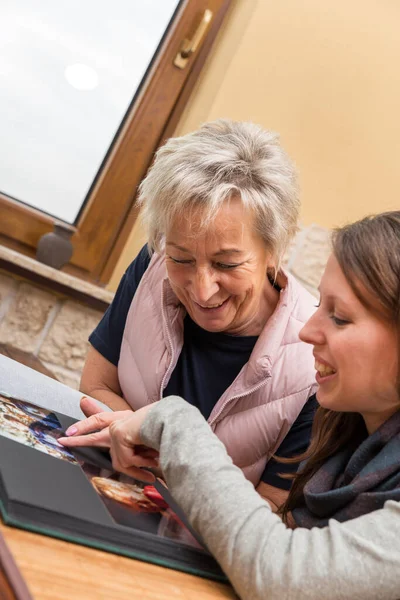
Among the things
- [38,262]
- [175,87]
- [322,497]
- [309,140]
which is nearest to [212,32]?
[175,87]

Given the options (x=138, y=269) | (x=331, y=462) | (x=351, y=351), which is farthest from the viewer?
(x=138, y=269)

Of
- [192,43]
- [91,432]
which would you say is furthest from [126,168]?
[91,432]

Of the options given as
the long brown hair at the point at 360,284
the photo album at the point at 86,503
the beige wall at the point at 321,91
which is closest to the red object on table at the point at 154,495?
the photo album at the point at 86,503

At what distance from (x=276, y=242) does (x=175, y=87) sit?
4.96ft

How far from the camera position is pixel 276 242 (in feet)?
4.83

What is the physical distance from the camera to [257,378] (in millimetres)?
1414

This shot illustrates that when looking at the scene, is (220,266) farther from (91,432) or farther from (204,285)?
(91,432)

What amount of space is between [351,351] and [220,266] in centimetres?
57

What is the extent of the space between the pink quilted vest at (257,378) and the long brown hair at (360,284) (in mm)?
264

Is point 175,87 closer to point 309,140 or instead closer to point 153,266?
point 309,140

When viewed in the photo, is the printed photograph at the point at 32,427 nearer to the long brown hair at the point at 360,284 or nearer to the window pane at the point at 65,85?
the long brown hair at the point at 360,284

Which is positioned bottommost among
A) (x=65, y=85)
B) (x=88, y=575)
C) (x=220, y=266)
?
(x=88, y=575)

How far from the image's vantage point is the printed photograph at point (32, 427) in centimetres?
89

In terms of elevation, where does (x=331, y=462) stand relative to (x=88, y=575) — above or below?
above
